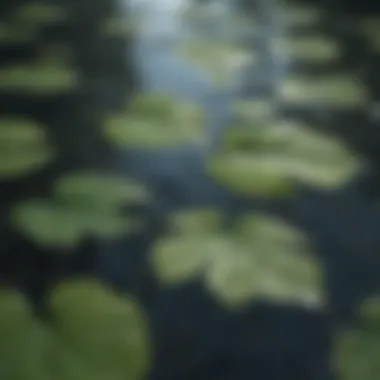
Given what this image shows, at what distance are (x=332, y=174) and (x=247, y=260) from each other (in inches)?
4.6

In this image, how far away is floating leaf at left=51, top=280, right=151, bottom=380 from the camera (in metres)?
0.31

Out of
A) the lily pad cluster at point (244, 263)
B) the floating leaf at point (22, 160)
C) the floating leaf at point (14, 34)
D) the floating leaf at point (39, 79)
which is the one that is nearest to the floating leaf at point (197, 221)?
the lily pad cluster at point (244, 263)

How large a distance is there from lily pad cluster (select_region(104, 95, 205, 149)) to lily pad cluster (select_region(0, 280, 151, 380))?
0.16 metres

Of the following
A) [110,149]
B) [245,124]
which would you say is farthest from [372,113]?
[110,149]

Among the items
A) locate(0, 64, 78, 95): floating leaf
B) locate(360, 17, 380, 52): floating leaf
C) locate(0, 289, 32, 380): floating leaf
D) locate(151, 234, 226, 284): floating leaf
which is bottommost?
locate(0, 289, 32, 380): floating leaf

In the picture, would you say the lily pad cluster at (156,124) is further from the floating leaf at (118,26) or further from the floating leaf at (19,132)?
the floating leaf at (118,26)

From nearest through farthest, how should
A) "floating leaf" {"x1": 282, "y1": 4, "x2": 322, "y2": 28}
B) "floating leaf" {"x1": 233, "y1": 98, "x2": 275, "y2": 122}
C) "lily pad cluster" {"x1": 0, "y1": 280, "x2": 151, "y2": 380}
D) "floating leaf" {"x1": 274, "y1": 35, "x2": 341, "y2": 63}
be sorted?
"lily pad cluster" {"x1": 0, "y1": 280, "x2": 151, "y2": 380} < "floating leaf" {"x1": 233, "y1": 98, "x2": 275, "y2": 122} < "floating leaf" {"x1": 274, "y1": 35, "x2": 341, "y2": 63} < "floating leaf" {"x1": 282, "y1": 4, "x2": 322, "y2": 28}

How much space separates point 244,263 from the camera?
37cm

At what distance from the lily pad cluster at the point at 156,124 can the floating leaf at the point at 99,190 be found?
5 cm

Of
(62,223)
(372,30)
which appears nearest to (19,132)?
(62,223)

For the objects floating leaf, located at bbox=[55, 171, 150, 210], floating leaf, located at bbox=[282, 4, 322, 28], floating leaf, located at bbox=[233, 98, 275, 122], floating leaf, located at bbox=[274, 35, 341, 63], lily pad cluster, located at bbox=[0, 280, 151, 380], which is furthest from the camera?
floating leaf, located at bbox=[282, 4, 322, 28]

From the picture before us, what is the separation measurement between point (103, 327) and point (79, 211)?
4.0 inches

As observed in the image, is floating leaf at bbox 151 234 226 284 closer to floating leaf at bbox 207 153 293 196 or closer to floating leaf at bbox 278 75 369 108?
floating leaf at bbox 207 153 293 196

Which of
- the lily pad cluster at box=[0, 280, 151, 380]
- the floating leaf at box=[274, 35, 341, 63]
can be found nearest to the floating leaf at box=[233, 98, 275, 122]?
the floating leaf at box=[274, 35, 341, 63]
